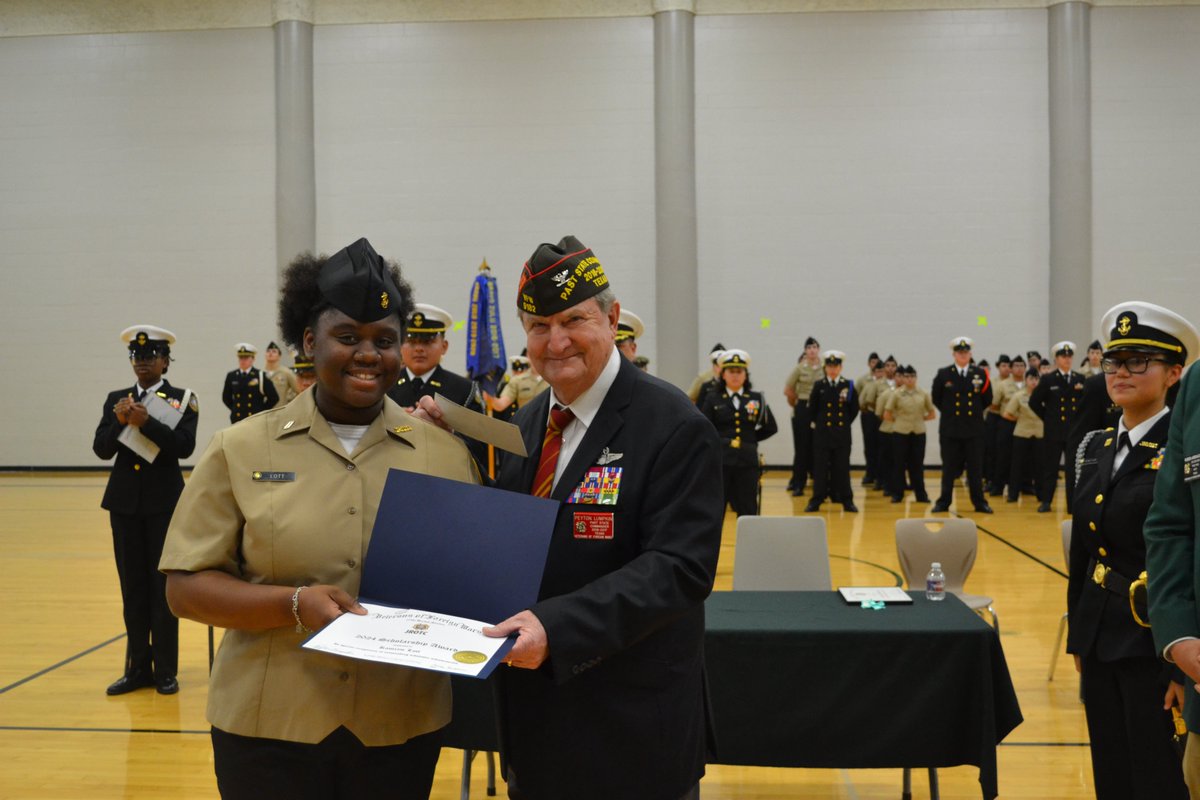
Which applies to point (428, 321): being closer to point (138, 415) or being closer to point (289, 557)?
point (138, 415)

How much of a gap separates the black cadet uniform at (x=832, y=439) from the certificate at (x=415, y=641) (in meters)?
10.3

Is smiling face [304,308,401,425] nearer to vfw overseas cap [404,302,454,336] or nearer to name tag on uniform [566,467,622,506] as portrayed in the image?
name tag on uniform [566,467,622,506]

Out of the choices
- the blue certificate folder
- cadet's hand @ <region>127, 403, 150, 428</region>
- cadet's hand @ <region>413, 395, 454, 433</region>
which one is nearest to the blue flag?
cadet's hand @ <region>127, 403, 150, 428</region>

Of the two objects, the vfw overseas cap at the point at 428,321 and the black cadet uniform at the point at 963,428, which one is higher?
the vfw overseas cap at the point at 428,321

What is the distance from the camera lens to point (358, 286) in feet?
6.18

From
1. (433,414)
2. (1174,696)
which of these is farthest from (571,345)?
(1174,696)

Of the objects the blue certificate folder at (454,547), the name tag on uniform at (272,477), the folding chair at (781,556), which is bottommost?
the folding chair at (781,556)

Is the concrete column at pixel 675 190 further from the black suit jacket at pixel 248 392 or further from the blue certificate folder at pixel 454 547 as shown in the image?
the blue certificate folder at pixel 454 547

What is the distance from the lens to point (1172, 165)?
47.5ft

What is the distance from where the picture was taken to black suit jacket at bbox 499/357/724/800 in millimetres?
1812

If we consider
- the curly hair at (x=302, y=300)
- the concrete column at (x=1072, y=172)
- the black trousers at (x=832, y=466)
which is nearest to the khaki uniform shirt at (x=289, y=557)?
the curly hair at (x=302, y=300)

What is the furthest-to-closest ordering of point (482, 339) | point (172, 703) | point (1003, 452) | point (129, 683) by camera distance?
point (1003, 452) < point (482, 339) < point (129, 683) < point (172, 703)

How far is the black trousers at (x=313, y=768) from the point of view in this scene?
71.6 inches

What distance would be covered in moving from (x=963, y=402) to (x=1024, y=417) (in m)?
1.41
